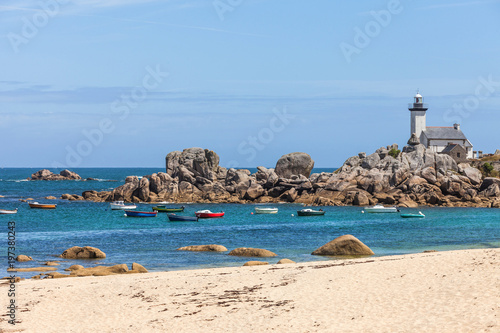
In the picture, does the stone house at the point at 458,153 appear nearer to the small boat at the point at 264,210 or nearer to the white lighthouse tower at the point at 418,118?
the white lighthouse tower at the point at 418,118

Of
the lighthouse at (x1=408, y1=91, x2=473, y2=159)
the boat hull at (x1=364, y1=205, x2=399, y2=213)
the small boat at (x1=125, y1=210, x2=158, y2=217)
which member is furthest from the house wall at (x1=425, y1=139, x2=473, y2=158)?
the small boat at (x1=125, y1=210, x2=158, y2=217)

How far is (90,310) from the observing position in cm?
2327

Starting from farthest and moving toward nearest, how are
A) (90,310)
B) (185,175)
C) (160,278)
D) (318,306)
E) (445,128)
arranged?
(445,128)
(185,175)
(160,278)
(90,310)
(318,306)

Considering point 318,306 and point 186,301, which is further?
point 186,301

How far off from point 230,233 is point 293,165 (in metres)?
53.2

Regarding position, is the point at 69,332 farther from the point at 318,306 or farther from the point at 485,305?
the point at 485,305

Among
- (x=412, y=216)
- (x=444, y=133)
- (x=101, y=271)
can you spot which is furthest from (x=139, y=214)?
(x=444, y=133)

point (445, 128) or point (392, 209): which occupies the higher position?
point (445, 128)

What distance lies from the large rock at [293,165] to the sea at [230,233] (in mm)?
20858

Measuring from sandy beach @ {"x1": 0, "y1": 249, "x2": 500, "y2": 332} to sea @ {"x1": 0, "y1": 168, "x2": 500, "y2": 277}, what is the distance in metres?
9.62

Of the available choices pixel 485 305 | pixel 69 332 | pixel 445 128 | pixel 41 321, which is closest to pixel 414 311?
pixel 485 305

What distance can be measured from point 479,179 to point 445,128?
2672 cm

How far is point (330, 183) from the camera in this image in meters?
103

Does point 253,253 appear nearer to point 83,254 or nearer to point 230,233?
point 83,254
